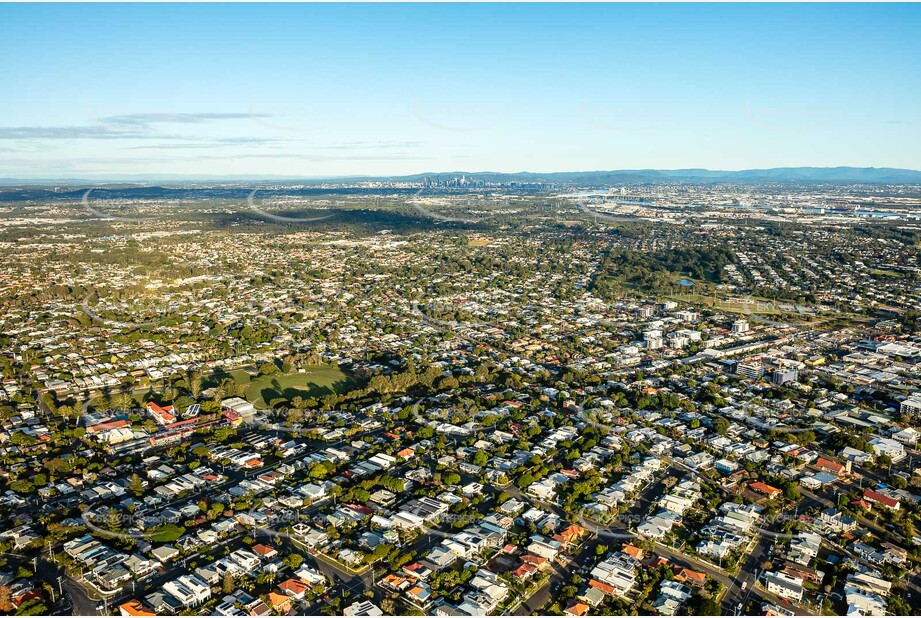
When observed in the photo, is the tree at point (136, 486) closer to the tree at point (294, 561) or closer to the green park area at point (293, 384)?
the tree at point (294, 561)

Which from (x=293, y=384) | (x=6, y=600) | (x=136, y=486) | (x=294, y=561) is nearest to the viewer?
(x=6, y=600)

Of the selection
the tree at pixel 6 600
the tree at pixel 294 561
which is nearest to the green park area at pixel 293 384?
the tree at pixel 294 561

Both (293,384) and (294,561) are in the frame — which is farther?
(293,384)

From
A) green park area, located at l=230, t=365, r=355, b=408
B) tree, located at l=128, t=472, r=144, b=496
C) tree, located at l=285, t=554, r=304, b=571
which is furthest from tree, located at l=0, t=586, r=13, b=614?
green park area, located at l=230, t=365, r=355, b=408

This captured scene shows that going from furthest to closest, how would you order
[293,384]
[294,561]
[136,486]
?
[293,384] < [136,486] < [294,561]

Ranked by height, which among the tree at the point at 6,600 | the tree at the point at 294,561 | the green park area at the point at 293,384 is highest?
the green park area at the point at 293,384

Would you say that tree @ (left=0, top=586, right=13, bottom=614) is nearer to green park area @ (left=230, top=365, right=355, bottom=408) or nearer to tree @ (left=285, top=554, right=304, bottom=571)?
tree @ (left=285, top=554, right=304, bottom=571)

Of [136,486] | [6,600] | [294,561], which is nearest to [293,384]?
[136,486]

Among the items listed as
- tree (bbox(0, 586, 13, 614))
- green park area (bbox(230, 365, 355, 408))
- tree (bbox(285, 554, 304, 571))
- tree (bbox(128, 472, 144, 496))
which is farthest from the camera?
green park area (bbox(230, 365, 355, 408))

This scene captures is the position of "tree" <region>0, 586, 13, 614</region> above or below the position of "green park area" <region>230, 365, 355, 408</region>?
below

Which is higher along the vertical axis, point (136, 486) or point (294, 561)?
point (136, 486)

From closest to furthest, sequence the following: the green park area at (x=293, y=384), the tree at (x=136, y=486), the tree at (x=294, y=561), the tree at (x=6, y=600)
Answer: the tree at (x=6, y=600) → the tree at (x=294, y=561) → the tree at (x=136, y=486) → the green park area at (x=293, y=384)

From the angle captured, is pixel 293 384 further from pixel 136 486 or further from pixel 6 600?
pixel 6 600
